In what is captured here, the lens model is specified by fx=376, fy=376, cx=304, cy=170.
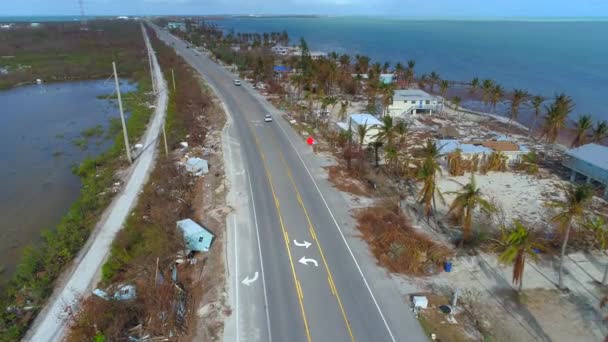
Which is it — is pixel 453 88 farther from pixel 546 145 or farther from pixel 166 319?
pixel 166 319

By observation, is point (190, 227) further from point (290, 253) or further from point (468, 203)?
point (468, 203)

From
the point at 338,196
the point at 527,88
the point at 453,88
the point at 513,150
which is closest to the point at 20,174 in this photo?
the point at 338,196

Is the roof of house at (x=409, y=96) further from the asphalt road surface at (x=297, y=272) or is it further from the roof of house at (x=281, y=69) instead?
the roof of house at (x=281, y=69)

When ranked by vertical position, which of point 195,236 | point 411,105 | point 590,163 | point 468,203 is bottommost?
point 195,236

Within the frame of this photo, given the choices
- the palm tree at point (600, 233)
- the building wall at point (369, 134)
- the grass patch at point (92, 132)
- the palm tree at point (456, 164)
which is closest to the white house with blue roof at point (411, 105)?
the building wall at point (369, 134)

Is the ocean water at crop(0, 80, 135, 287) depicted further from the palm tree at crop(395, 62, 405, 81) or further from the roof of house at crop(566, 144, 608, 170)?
the palm tree at crop(395, 62, 405, 81)

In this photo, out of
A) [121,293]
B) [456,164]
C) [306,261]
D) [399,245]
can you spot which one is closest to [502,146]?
[456,164]
